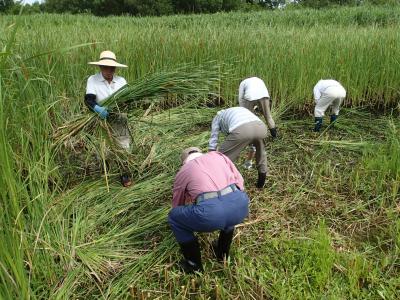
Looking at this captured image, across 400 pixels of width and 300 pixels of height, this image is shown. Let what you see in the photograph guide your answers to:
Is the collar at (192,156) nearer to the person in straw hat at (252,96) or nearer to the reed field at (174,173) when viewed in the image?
the reed field at (174,173)

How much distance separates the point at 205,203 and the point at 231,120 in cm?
107

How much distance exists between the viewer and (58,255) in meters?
2.28

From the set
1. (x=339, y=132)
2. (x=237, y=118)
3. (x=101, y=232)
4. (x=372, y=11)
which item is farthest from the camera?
(x=372, y=11)

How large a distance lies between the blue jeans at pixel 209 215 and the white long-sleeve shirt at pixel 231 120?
87 centimetres

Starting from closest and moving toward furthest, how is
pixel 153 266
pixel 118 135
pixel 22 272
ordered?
pixel 22 272
pixel 153 266
pixel 118 135

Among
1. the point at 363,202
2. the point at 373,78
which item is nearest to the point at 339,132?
the point at 373,78

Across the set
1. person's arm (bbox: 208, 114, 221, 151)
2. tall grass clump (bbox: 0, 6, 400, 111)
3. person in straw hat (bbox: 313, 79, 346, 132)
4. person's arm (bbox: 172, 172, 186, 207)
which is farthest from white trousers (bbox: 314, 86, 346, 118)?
person's arm (bbox: 172, 172, 186, 207)

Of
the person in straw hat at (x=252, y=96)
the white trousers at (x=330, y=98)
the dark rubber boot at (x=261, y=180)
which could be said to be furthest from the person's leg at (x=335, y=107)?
the dark rubber boot at (x=261, y=180)

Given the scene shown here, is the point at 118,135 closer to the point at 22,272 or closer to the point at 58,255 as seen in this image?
the point at 58,255

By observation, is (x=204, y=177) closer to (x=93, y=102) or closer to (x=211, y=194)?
(x=211, y=194)

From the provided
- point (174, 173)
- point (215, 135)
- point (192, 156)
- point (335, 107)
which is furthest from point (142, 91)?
point (335, 107)

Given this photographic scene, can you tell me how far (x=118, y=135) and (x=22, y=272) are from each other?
73.7 inches

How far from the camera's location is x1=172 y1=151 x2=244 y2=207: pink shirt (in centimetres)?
225

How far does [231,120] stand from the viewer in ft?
10.2
